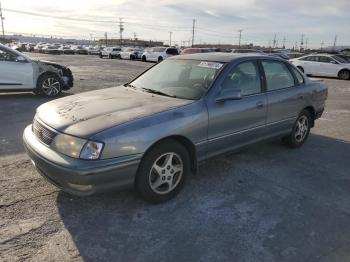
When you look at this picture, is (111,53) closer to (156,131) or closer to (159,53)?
(159,53)

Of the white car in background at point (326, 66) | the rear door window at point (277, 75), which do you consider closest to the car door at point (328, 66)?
the white car in background at point (326, 66)

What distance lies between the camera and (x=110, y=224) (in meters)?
3.24

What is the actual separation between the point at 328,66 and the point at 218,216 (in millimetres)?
19697

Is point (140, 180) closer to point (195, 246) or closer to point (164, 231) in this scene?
point (164, 231)

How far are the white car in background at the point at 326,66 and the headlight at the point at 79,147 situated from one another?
65.4 ft

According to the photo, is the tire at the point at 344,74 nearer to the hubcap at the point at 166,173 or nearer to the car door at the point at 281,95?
the car door at the point at 281,95

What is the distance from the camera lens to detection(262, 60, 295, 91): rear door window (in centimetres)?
488

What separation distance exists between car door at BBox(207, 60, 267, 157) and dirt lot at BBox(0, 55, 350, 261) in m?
0.47

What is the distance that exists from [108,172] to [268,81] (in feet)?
9.07

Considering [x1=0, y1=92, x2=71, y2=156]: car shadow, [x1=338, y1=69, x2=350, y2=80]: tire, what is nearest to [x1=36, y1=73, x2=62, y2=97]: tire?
[x1=0, y1=92, x2=71, y2=156]: car shadow

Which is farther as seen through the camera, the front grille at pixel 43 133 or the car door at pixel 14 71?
the car door at pixel 14 71

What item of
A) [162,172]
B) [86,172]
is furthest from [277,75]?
[86,172]

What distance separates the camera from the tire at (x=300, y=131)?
553cm

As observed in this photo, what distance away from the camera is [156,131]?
11.1 feet
